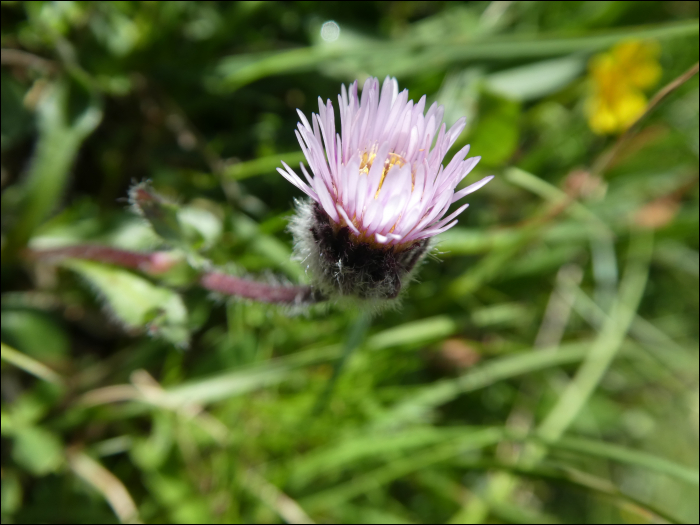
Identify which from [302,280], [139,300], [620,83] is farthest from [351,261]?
[620,83]

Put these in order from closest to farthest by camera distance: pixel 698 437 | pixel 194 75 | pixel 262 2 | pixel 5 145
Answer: pixel 5 145 → pixel 262 2 → pixel 194 75 → pixel 698 437

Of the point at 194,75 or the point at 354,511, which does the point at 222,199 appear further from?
the point at 354,511

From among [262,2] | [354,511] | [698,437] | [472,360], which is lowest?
[354,511]

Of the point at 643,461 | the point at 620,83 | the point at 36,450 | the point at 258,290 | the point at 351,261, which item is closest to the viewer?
the point at 351,261

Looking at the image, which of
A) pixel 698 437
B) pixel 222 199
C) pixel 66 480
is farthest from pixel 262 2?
pixel 698 437

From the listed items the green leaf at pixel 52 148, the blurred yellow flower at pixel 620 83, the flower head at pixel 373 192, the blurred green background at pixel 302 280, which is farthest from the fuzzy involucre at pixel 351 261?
the blurred yellow flower at pixel 620 83

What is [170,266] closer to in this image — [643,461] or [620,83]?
[643,461]

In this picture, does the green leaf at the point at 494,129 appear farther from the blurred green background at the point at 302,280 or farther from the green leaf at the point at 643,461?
the green leaf at the point at 643,461
